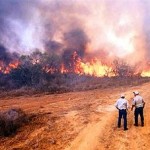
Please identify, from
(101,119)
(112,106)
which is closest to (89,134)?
(101,119)

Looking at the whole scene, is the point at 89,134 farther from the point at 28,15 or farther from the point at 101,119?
the point at 28,15

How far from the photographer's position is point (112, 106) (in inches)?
937

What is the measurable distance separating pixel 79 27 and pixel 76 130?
39788 mm

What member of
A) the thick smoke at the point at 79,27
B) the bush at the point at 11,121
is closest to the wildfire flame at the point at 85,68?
the thick smoke at the point at 79,27

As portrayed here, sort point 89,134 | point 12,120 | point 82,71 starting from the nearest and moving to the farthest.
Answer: point 89,134 < point 12,120 < point 82,71

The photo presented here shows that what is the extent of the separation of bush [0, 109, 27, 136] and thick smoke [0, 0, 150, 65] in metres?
28.6

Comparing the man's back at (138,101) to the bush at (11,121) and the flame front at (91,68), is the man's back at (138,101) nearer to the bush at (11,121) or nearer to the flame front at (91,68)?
the bush at (11,121)

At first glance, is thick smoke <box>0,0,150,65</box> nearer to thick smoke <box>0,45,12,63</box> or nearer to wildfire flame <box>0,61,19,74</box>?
thick smoke <box>0,45,12,63</box>

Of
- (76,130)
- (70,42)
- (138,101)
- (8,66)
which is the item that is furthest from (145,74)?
(76,130)

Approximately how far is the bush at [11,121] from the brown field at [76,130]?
17.9 inches

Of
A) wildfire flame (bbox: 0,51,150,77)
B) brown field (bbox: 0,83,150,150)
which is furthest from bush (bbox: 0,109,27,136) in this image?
wildfire flame (bbox: 0,51,150,77)

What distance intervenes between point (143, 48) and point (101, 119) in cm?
3334

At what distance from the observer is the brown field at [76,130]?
14.9 m

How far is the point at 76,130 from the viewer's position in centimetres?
1739
